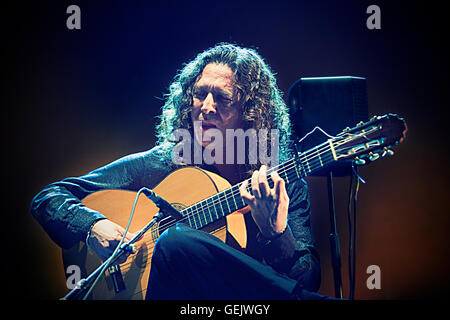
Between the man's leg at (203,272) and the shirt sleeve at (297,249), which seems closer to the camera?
the man's leg at (203,272)

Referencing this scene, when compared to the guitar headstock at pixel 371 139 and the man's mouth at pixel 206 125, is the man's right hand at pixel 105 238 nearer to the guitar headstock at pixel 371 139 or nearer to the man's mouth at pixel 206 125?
the man's mouth at pixel 206 125

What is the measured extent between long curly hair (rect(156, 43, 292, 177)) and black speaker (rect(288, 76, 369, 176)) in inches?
13.2

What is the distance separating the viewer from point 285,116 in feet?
6.63

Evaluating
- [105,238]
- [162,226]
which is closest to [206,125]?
[162,226]

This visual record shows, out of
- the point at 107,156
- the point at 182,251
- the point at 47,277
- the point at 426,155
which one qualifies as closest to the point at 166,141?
the point at 107,156

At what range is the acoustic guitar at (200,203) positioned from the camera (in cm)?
128

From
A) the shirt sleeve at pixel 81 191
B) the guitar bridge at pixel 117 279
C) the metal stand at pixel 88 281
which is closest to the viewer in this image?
the metal stand at pixel 88 281

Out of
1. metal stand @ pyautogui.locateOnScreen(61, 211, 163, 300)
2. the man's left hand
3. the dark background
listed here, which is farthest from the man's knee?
the dark background

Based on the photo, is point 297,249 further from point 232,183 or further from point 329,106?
point 329,106

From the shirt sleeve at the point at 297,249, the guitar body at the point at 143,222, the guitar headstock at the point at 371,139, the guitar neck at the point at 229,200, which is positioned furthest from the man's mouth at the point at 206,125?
the guitar headstock at the point at 371,139

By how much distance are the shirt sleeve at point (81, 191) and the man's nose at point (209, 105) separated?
1.29 feet

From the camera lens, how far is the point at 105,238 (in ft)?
4.94

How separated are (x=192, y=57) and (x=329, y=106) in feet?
3.04
